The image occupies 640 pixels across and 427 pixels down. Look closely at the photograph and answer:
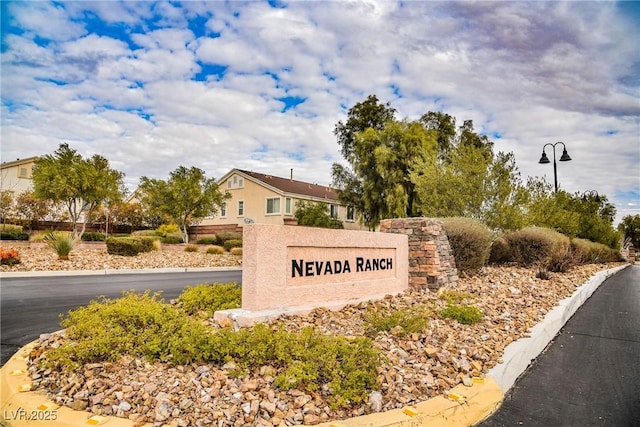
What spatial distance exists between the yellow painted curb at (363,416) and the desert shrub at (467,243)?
258 inches

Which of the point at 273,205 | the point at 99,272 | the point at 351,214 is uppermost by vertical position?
the point at 273,205

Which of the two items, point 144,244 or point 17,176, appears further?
point 17,176

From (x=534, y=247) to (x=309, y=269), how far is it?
983cm

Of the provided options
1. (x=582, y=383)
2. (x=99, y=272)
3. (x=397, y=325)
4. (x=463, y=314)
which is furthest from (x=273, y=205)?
(x=582, y=383)

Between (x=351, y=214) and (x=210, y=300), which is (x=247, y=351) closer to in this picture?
(x=210, y=300)

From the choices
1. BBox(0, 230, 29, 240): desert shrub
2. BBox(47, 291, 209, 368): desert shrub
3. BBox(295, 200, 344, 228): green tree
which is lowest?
BBox(47, 291, 209, 368): desert shrub

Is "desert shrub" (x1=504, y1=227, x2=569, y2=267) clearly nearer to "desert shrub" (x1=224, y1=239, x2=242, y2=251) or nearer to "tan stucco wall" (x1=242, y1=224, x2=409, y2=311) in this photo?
"tan stucco wall" (x1=242, y1=224, x2=409, y2=311)

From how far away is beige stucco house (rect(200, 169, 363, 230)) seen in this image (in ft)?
116

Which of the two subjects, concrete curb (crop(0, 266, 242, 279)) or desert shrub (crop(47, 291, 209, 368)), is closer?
desert shrub (crop(47, 291, 209, 368))

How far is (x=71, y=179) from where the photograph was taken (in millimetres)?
21047

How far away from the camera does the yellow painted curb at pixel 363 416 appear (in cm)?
307

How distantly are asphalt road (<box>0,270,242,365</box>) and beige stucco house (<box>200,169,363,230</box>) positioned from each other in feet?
71.6

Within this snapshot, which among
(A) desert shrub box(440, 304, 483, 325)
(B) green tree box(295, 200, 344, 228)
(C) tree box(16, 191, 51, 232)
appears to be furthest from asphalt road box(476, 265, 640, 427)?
(C) tree box(16, 191, 51, 232)

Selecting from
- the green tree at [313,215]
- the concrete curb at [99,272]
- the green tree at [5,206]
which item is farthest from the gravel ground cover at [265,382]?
the green tree at [5,206]
